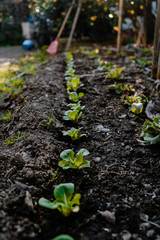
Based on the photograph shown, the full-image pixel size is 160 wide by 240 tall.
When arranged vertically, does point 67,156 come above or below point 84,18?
below

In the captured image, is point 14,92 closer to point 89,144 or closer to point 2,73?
point 2,73

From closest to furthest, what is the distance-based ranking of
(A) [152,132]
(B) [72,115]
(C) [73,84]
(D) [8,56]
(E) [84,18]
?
(A) [152,132] < (B) [72,115] < (C) [73,84] < (D) [8,56] < (E) [84,18]

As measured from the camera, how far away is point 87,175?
1.43 m

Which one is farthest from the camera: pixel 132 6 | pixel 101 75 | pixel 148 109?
pixel 132 6

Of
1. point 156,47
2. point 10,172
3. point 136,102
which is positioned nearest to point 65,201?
point 10,172

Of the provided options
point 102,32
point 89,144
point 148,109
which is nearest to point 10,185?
point 89,144

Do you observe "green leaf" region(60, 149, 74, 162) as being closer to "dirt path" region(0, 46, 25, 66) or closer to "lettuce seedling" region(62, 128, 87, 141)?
"lettuce seedling" region(62, 128, 87, 141)

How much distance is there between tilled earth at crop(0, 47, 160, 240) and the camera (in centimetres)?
107

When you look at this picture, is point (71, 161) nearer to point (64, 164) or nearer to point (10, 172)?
point (64, 164)

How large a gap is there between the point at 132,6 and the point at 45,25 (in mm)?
2864

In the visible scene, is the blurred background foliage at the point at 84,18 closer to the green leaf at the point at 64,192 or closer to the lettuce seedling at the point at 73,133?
the lettuce seedling at the point at 73,133

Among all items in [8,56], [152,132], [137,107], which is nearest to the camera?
[152,132]

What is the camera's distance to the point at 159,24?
297cm

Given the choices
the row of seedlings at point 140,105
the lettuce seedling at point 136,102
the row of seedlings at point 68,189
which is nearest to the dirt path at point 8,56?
the row of seedlings at point 140,105
